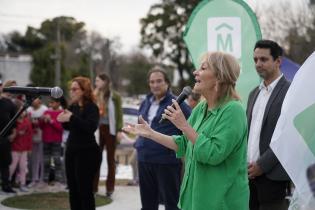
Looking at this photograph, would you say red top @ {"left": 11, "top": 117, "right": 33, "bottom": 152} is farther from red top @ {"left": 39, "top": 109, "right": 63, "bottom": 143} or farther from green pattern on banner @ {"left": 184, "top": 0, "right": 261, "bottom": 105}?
green pattern on banner @ {"left": 184, "top": 0, "right": 261, "bottom": 105}

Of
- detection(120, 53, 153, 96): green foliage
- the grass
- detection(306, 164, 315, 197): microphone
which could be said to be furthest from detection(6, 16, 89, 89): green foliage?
detection(306, 164, 315, 197): microphone

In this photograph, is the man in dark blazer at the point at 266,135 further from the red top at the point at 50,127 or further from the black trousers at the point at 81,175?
the red top at the point at 50,127

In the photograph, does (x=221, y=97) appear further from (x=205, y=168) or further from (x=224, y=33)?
(x=224, y=33)

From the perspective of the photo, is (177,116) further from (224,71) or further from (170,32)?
(170,32)

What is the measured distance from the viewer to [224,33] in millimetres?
5406

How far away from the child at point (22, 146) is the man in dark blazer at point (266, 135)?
4.89 meters

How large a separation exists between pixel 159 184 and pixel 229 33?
188cm

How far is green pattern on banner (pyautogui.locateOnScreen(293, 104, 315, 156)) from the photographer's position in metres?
2.92

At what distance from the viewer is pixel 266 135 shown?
3727 millimetres

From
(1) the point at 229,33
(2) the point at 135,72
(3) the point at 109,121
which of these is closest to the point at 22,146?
(3) the point at 109,121

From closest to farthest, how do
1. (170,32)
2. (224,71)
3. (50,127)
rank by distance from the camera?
(224,71) → (50,127) → (170,32)

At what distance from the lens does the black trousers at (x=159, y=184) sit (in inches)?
188

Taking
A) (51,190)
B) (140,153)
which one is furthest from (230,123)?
(51,190)

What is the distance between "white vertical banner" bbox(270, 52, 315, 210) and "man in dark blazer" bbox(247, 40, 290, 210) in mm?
600
